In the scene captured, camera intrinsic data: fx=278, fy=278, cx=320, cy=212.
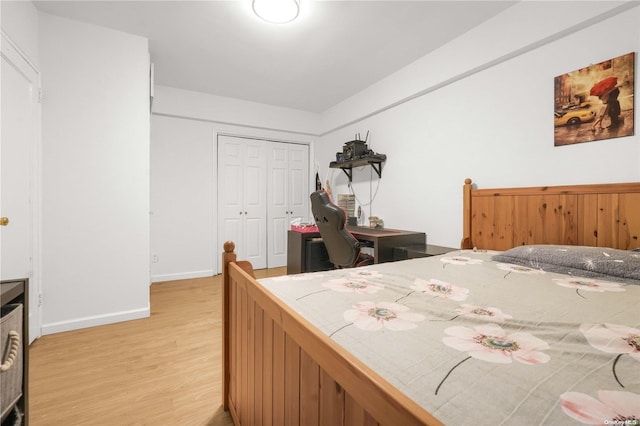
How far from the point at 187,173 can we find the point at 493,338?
13.3 ft

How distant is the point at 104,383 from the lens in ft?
5.29

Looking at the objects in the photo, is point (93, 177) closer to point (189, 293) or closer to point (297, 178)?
point (189, 293)

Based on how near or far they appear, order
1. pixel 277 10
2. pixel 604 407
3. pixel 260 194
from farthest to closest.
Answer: pixel 260 194, pixel 277 10, pixel 604 407

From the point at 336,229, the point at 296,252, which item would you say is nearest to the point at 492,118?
the point at 336,229

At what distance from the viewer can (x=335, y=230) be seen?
7.99 ft

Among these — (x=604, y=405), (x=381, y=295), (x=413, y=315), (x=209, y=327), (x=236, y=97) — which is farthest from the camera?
(x=236, y=97)

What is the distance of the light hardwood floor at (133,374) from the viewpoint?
1381 millimetres

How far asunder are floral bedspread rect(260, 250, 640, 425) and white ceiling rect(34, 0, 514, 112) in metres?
2.12

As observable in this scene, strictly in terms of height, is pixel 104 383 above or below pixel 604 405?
below

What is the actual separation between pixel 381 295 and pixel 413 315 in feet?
0.68

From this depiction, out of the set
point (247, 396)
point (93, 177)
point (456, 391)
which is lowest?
point (247, 396)

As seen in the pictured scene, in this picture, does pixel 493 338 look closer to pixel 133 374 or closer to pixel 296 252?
pixel 133 374

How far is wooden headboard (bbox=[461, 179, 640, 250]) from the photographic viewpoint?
1633mm

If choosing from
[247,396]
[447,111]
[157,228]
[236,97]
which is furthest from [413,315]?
[236,97]
